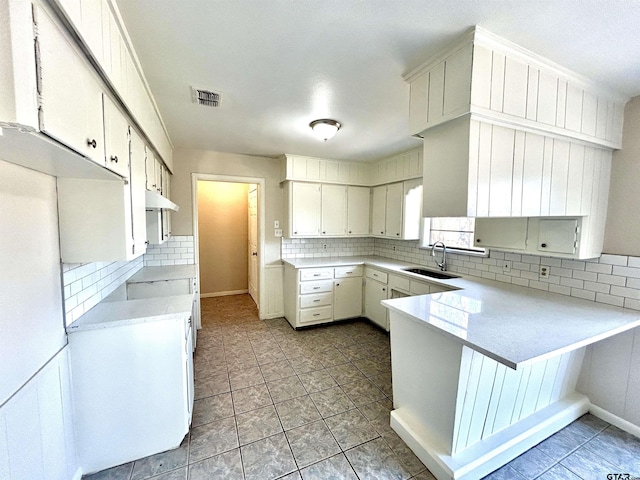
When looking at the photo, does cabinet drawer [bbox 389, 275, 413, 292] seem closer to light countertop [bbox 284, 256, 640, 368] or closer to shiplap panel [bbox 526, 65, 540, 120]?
light countertop [bbox 284, 256, 640, 368]

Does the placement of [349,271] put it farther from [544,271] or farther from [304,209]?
[544,271]

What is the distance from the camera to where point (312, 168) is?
12.6 feet

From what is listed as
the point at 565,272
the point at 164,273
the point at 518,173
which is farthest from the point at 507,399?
the point at 164,273

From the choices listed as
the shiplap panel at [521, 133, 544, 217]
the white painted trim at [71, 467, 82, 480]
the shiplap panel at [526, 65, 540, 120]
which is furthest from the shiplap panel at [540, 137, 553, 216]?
the white painted trim at [71, 467, 82, 480]

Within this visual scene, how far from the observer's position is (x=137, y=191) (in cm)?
173

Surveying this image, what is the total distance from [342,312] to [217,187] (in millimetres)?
3378

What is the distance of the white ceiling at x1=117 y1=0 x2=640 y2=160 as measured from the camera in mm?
1171

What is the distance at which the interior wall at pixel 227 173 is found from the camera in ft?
11.6

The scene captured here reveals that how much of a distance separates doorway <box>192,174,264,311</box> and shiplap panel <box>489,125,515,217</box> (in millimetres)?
4081

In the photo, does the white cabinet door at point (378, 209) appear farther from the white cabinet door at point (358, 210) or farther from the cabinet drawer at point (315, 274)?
the cabinet drawer at point (315, 274)

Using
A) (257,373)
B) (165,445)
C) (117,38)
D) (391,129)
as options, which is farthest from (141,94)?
(257,373)

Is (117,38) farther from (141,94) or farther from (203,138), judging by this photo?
(203,138)

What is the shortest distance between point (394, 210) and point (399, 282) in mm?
1093

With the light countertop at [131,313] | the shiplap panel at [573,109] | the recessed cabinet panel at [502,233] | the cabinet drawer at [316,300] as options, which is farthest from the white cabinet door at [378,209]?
the light countertop at [131,313]
